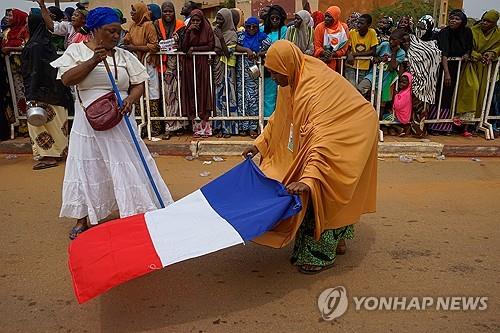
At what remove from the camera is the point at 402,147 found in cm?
656

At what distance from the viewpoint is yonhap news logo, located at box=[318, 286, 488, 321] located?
2936 millimetres

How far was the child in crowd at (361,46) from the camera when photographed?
6.77 meters

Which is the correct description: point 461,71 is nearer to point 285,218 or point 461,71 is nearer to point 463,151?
point 463,151

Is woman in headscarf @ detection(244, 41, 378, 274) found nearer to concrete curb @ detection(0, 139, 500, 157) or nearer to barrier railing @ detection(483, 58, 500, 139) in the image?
concrete curb @ detection(0, 139, 500, 157)

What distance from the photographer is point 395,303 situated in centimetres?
300

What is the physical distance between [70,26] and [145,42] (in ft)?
3.81

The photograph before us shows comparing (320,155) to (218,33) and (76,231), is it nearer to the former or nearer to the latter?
(76,231)

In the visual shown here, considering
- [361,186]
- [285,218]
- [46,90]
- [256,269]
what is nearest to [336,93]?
[361,186]

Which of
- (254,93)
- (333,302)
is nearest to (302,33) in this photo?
(254,93)

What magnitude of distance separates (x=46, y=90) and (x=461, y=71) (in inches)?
235

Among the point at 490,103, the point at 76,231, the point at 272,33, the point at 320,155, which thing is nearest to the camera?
the point at 320,155

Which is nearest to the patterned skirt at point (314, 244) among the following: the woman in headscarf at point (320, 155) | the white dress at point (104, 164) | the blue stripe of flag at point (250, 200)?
the woman in headscarf at point (320, 155)

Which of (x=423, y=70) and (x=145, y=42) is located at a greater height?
(x=145, y=42)

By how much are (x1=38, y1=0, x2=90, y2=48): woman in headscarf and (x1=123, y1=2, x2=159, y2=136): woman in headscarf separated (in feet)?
2.21
